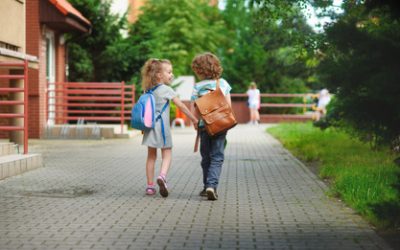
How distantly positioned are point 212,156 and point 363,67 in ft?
13.0

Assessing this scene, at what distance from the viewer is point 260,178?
463 inches

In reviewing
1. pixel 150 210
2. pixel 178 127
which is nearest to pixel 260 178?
pixel 150 210

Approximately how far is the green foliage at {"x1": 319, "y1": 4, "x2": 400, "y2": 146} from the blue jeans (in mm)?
3641

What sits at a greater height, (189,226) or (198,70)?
(198,70)

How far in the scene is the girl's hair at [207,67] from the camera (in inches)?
364

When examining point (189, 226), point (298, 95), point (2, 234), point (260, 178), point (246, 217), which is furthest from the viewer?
point (298, 95)

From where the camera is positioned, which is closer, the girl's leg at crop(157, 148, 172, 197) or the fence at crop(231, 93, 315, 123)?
the girl's leg at crop(157, 148, 172, 197)

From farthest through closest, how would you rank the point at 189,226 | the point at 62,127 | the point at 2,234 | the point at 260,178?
the point at 62,127, the point at 260,178, the point at 189,226, the point at 2,234

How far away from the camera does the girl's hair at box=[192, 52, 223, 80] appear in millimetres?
9234

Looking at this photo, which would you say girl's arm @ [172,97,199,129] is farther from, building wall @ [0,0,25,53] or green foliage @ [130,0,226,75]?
green foliage @ [130,0,226,75]

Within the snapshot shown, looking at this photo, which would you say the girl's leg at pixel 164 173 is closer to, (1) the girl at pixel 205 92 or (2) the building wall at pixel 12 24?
(1) the girl at pixel 205 92

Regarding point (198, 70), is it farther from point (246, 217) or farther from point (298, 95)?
point (298, 95)

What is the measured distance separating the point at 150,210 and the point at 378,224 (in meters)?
2.33

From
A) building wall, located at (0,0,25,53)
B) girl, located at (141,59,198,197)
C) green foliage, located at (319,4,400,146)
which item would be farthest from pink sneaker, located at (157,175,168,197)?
building wall, located at (0,0,25,53)
